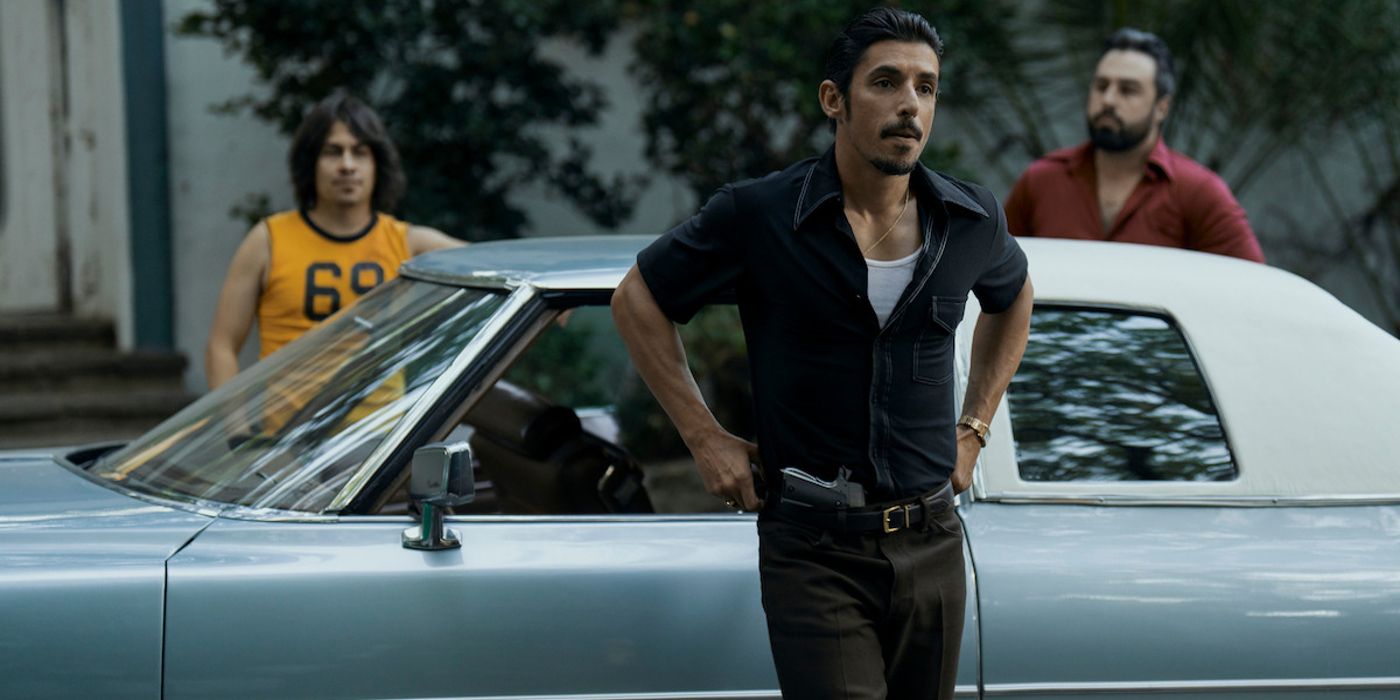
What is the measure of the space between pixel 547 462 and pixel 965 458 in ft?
4.31

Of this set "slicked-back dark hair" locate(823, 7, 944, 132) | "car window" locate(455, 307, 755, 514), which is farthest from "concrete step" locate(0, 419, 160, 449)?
"slicked-back dark hair" locate(823, 7, 944, 132)

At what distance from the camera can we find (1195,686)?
2.88 m

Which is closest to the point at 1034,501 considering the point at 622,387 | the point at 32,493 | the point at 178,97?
the point at 32,493

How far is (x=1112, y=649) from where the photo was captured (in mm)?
2887

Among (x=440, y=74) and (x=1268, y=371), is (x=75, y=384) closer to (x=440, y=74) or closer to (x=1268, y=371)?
(x=440, y=74)

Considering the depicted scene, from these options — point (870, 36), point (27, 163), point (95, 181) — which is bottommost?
point (870, 36)

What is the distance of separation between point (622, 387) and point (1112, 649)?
4.38 meters

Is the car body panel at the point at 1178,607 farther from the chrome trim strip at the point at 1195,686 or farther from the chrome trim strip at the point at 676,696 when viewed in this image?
the chrome trim strip at the point at 676,696

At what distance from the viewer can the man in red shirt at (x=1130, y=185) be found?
4508 millimetres

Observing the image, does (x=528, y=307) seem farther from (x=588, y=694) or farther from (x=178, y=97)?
(x=178, y=97)

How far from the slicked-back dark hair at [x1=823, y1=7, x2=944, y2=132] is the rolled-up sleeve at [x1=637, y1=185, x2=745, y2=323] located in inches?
10.8

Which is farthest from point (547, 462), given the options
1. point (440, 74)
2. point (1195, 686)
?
point (440, 74)

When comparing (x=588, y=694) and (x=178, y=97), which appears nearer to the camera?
(x=588, y=694)

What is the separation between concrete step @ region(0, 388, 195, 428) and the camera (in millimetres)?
7707
